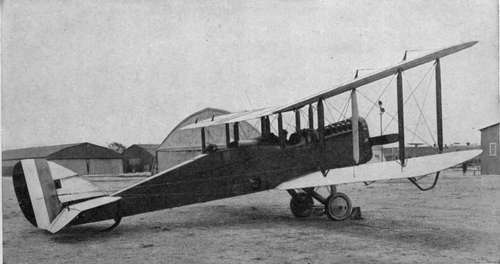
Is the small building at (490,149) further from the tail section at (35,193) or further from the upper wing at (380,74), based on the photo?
the tail section at (35,193)

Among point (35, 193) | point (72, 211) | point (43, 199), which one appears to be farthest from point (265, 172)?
point (35, 193)

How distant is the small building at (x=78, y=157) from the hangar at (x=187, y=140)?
11735 mm

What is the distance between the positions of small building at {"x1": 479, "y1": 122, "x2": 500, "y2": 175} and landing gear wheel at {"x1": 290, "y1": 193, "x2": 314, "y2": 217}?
19.1 m

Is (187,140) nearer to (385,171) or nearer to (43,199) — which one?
(43,199)

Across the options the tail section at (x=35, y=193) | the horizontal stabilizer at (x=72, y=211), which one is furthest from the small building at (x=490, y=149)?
the tail section at (x=35, y=193)

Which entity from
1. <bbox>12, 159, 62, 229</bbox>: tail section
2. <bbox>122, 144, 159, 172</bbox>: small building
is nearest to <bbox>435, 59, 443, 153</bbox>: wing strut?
<bbox>12, 159, 62, 229</bbox>: tail section

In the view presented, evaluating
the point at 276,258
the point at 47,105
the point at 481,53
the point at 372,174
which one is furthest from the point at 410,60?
the point at 47,105

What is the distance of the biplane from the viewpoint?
24.3 feet

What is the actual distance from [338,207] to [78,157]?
35182 millimetres

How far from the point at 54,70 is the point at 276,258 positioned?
20.5ft

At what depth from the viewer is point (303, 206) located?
9.89 m

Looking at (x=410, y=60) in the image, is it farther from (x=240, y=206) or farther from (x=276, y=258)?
(x=240, y=206)

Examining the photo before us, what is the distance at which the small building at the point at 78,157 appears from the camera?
38469 mm

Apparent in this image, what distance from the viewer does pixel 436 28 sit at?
28.6 ft
